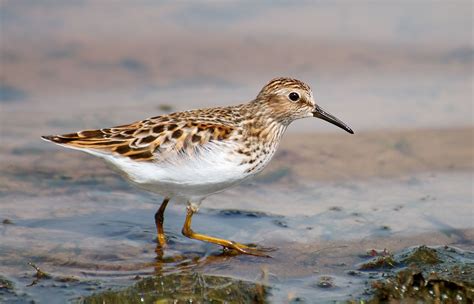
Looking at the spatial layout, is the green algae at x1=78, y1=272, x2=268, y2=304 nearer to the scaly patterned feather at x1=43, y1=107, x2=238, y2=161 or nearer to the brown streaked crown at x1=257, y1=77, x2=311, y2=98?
the scaly patterned feather at x1=43, y1=107, x2=238, y2=161

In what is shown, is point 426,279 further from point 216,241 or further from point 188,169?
point 188,169

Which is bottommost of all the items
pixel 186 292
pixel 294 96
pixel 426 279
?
pixel 186 292

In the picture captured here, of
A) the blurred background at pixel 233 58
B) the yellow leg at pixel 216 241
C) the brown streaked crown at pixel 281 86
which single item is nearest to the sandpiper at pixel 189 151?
the yellow leg at pixel 216 241

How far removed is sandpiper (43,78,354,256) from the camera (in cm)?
692

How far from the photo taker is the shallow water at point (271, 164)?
23.0ft

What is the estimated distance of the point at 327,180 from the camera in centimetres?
898

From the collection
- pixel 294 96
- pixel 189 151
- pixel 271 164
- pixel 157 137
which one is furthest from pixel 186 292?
pixel 271 164

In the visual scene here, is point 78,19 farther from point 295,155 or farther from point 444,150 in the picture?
point 444,150

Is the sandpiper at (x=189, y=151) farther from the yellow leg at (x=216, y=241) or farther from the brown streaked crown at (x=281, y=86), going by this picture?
the brown streaked crown at (x=281, y=86)

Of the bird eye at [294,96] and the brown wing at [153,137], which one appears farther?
the bird eye at [294,96]

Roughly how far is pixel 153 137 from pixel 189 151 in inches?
13.0

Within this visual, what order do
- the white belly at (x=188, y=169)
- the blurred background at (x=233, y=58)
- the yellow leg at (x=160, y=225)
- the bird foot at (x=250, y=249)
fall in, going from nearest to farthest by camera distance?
the white belly at (x=188, y=169) → the bird foot at (x=250, y=249) → the yellow leg at (x=160, y=225) → the blurred background at (x=233, y=58)

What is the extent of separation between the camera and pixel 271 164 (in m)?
9.33

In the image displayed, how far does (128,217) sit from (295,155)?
2.29 meters
